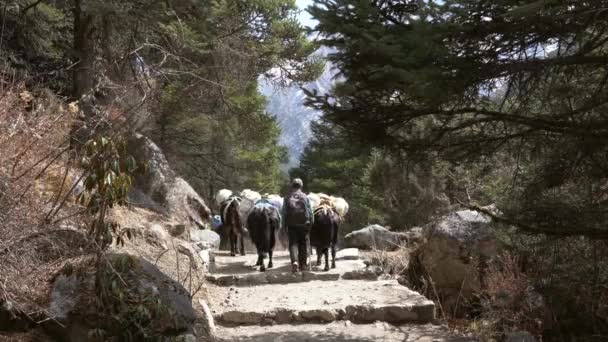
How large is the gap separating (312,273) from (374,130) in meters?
6.01

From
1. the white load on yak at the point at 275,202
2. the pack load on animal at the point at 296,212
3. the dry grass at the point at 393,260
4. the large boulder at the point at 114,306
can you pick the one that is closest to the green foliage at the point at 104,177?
the large boulder at the point at 114,306

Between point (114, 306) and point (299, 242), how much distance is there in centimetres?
780

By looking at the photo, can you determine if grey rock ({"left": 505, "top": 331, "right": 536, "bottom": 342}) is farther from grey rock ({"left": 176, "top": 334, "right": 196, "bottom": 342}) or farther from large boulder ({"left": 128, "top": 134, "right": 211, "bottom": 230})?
large boulder ({"left": 128, "top": 134, "right": 211, "bottom": 230})

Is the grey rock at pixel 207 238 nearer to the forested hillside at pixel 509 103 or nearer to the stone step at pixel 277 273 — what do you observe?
the stone step at pixel 277 273

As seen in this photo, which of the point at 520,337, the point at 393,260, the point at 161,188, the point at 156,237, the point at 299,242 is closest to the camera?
the point at 520,337

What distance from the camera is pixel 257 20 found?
16.3 metres

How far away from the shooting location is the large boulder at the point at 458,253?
12461 millimetres

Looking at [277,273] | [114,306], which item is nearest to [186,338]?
[114,306]

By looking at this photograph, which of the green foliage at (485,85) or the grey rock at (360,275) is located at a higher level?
the green foliage at (485,85)

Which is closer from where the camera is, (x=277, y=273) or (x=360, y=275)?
(x=277, y=273)

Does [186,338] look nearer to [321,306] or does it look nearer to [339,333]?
[339,333]

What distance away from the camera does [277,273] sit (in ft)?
41.4

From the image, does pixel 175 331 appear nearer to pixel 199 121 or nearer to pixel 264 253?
pixel 264 253

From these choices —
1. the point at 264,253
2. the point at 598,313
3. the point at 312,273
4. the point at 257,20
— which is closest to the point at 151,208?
the point at 264,253
